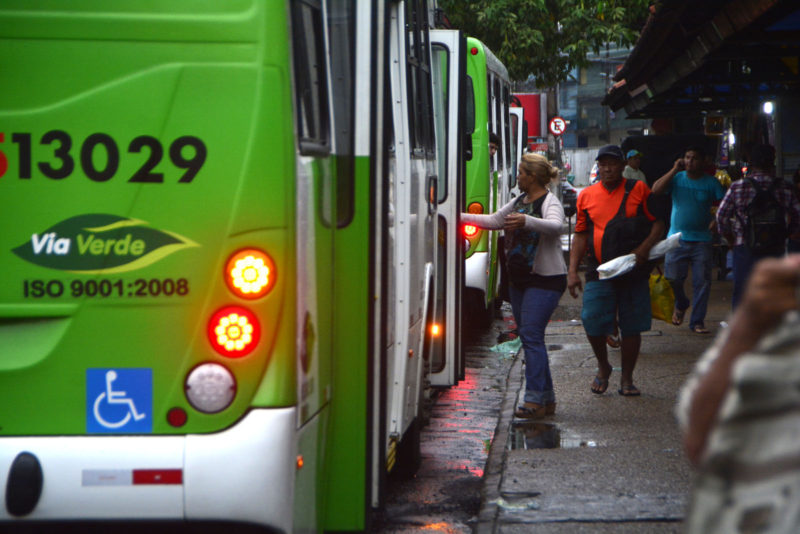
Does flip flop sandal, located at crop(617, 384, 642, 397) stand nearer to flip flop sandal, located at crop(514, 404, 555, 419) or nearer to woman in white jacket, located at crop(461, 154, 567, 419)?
flip flop sandal, located at crop(514, 404, 555, 419)

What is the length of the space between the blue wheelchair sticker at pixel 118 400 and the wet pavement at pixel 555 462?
2.31 meters

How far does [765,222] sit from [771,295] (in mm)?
9003

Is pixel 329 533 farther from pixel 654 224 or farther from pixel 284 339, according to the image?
pixel 654 224

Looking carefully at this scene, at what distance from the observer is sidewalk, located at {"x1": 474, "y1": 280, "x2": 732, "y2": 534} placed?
5.88 meters

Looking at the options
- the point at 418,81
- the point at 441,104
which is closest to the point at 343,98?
the point at 418,81

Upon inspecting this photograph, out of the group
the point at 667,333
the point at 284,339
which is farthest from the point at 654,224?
the point at 284,339

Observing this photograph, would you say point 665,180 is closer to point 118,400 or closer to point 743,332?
A: point 118,400

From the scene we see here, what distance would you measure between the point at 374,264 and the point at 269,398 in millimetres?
861

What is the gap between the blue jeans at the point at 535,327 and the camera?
8148mm

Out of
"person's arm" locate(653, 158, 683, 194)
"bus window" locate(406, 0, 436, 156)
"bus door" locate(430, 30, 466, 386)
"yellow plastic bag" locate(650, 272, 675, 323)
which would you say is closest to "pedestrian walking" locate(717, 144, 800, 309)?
"person's arm" locate(653, 158, 683, 194)

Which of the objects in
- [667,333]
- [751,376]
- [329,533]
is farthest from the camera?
[667,333]

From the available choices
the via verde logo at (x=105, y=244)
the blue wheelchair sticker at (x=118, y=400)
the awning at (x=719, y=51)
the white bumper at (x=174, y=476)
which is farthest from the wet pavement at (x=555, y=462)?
the awning at (x=719, y=51)

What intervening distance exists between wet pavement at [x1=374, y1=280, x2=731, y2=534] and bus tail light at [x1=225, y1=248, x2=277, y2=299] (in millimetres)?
2375

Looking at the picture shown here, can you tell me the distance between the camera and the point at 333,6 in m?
4.51
